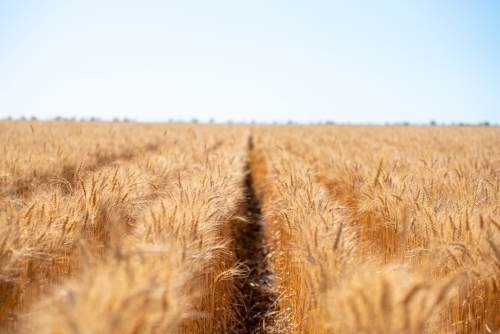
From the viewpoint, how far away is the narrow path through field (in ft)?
12.0

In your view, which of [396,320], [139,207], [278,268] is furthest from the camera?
[278,268]

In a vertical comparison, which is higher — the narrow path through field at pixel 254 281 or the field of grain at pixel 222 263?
the field of grain at pixel 222 263

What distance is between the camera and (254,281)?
14.8 feet

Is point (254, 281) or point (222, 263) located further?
point (254, 281)

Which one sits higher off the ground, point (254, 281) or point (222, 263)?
point (222, 263)

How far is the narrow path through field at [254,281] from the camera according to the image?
3663 mm

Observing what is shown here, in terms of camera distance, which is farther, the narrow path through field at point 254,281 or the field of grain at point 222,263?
the narrow path through field at point 254,281

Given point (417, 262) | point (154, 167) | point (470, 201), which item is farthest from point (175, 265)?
point (154, 167)

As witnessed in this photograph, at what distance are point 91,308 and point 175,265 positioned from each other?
1.75ft

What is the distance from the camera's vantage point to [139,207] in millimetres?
3139

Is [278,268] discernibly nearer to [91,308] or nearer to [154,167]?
[154,167]

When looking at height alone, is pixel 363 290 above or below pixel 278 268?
above

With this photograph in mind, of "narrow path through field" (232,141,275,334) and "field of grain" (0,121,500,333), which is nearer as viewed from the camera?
"field of grain" (0,121,500,333)

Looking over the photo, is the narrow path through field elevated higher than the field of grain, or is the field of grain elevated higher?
the field of grain
